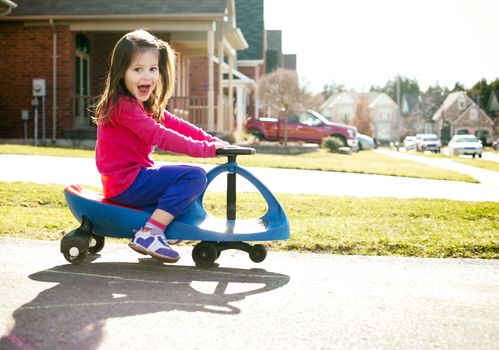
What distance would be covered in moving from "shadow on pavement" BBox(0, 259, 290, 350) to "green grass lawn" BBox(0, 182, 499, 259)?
4.31 ft

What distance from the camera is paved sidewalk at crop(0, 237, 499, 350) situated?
9.48 ft

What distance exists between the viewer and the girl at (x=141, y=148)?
4215 mm

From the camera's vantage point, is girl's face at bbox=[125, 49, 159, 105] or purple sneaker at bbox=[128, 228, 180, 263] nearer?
purple sneaker at bbox=[128, 228, 180, 263]

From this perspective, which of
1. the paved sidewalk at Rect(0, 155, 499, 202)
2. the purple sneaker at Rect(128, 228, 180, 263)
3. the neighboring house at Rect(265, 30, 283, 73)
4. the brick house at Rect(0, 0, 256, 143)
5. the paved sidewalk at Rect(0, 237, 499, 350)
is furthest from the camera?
the neighboring house at Rect(265, 30, 283, 73)

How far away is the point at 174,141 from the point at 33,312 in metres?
1.45

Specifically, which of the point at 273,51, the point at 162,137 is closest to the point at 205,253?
the point at 162,137

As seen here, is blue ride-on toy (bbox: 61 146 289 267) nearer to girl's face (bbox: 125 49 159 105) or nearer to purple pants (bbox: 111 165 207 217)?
purple pants (bbox: 111 165 207 217)

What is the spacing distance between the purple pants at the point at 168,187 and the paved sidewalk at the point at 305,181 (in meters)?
4.48

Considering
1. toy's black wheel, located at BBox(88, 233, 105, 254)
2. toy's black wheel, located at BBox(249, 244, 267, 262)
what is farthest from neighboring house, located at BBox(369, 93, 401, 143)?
toy's black wheel, located at BBox(249, 244, 267, 262)

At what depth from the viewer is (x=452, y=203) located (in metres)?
8.55

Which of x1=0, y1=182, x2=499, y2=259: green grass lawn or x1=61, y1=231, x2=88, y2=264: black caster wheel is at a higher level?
x1=61, y1=231, x2=88, y2=264: black caster wheel

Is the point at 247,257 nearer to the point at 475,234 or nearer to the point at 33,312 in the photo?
the point at 33,312

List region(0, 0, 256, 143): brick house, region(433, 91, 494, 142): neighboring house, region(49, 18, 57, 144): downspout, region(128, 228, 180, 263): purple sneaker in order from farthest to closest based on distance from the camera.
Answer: region(433, 91, 494, 142): neighboring house
region(49, 18, 57, 144): downspout
region(0, 0, 256, 143): brick house
region(128, 228, 180, 263): purple sneaker

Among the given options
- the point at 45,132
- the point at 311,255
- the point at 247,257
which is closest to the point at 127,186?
the point at 247,257
